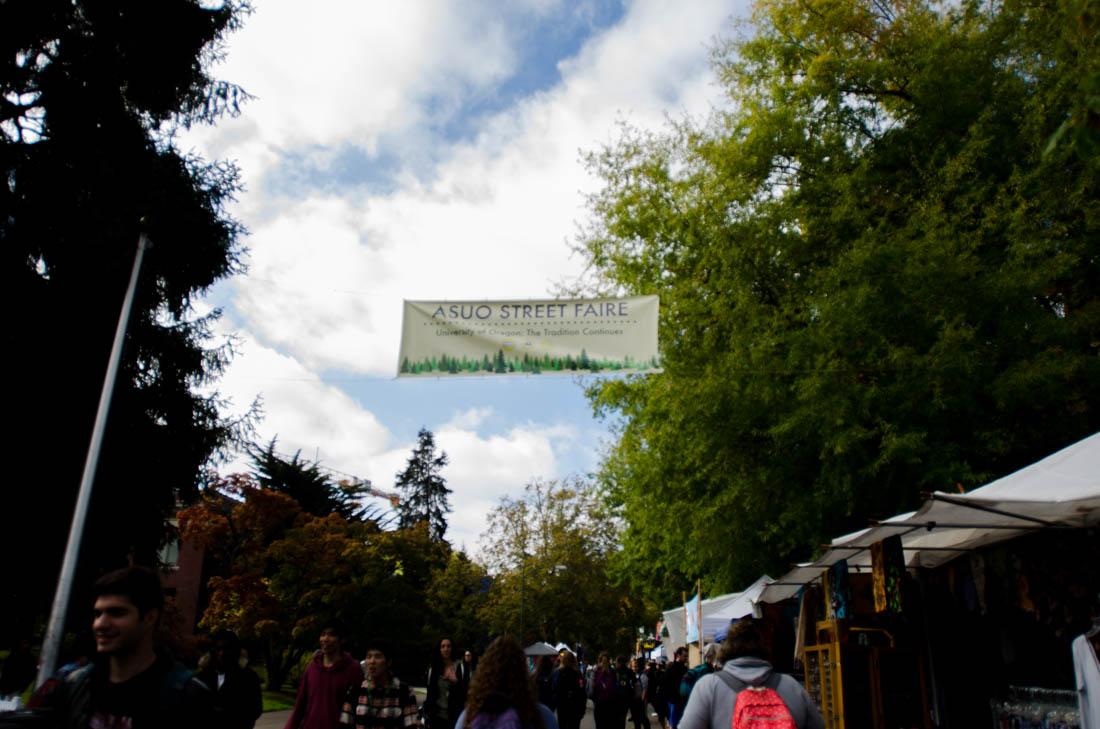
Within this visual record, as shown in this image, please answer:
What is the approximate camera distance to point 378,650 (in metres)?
6.46

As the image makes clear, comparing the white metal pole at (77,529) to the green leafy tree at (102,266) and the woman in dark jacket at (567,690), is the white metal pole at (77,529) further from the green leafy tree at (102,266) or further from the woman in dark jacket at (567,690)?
the woman in dark jacket at (567,690)

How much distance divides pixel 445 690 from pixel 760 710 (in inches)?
198

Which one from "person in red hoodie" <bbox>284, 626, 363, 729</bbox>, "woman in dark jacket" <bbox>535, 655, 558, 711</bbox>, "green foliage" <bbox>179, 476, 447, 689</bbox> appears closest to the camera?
"person in red hoodie" <bbox>284, 626, 363, 729</bbox>

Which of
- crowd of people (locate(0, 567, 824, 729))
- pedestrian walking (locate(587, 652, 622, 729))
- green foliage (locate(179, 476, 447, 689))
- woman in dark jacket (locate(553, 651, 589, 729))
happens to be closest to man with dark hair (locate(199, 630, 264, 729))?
crowd of people (locate(0, 567, 824, 729))

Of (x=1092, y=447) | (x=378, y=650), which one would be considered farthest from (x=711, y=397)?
(x=378, y=650)

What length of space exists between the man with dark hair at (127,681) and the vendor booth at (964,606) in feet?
18.1

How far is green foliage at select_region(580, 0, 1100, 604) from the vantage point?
12836 millimetres

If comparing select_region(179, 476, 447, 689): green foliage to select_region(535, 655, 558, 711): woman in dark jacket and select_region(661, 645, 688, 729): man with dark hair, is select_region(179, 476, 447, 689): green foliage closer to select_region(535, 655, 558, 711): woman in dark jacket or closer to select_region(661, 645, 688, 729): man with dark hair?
select_region(535, 655, 558, 711): woman in dark jacket

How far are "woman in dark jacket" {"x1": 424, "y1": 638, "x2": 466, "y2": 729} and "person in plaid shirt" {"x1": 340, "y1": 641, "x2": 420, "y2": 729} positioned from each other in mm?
2142

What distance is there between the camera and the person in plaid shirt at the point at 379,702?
20.7 ft

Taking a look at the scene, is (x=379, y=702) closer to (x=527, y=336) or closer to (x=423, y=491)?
(x=527, y=336)

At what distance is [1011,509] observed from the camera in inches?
259

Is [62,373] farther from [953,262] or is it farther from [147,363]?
[953,262]

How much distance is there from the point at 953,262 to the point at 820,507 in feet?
14.8
